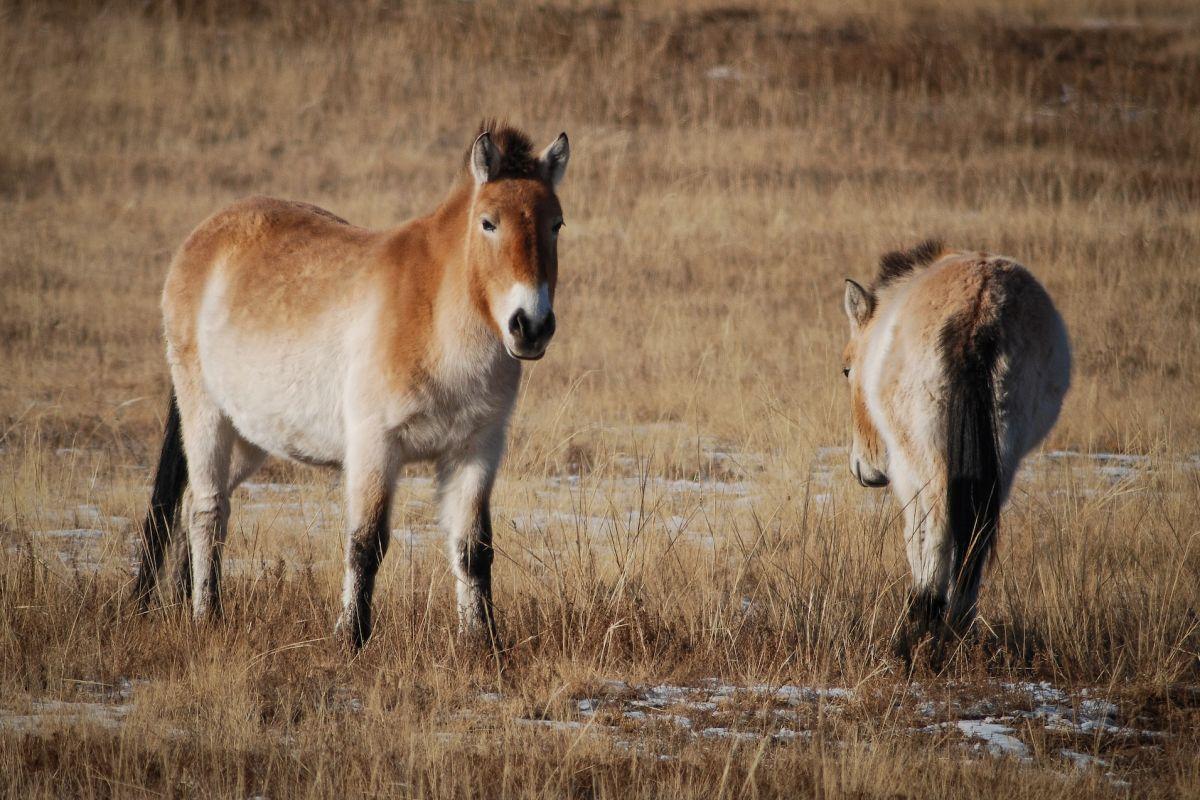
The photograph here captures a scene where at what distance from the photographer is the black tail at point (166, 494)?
19.0ft

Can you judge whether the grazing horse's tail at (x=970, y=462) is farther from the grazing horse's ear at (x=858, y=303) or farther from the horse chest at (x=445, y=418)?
the horse chest at (x=445, y=418)

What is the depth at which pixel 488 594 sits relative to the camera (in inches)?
200

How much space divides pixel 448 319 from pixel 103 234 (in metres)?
11.3

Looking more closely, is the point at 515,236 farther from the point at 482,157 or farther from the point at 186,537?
the point at 186,537

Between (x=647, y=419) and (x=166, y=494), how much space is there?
14.3 feet

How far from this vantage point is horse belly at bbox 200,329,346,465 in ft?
17.2

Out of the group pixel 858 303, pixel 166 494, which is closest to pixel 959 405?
pixel 858 303

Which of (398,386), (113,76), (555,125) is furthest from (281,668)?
(113,76)

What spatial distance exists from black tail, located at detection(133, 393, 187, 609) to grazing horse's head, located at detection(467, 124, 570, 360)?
85.3 inches

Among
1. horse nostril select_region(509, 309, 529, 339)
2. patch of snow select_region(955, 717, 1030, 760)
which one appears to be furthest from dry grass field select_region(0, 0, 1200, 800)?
horse nostril select_region(509, 309, 529, 339)

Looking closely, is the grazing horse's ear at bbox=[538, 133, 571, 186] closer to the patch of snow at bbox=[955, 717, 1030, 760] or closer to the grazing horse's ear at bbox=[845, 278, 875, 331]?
the grazing horse's ear at bbox=[845, 278, 875, 331]

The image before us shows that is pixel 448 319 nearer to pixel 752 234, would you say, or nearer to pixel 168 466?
pixel 168 466

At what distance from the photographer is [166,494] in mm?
6062

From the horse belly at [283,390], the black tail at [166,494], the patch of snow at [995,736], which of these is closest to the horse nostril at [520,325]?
the horse belly at [283,390]
